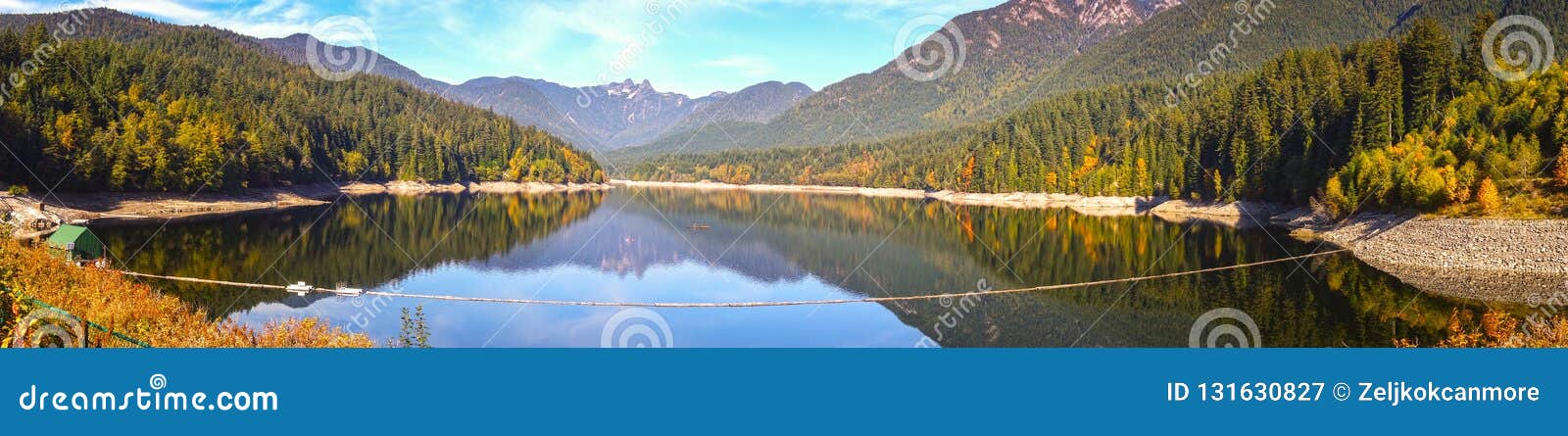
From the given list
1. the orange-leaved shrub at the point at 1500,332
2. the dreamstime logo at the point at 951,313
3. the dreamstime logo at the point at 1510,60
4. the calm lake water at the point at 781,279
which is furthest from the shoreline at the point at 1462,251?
the dreamstime logo at the point at 951,313

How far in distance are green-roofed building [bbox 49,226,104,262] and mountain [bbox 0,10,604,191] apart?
31.7 meters

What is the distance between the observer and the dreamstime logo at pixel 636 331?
22.7 m

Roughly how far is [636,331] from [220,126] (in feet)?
249

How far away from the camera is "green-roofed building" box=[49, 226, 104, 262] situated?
27766 millimetres

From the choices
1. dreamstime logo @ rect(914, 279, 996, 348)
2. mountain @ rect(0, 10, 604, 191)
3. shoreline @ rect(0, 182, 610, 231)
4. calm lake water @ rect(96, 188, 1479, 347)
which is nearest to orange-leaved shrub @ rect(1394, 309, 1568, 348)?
calm lake water @ rect(96, 188, 1479, 347)

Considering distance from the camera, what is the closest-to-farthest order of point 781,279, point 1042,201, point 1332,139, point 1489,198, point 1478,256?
point 1478,256, point 781,279, point 1489,198, point 1332,139, point 1042,201

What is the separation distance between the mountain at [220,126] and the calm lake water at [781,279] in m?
10.9

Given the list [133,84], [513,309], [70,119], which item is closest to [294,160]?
[133,84]

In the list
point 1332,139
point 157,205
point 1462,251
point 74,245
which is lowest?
point 1462,251

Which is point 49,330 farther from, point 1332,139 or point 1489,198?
point 1332,139

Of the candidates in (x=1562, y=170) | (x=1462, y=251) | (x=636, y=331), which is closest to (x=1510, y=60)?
(x=1562, y=170)

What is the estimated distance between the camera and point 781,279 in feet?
121

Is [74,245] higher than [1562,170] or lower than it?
lower

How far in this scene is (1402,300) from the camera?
91.6 ft
